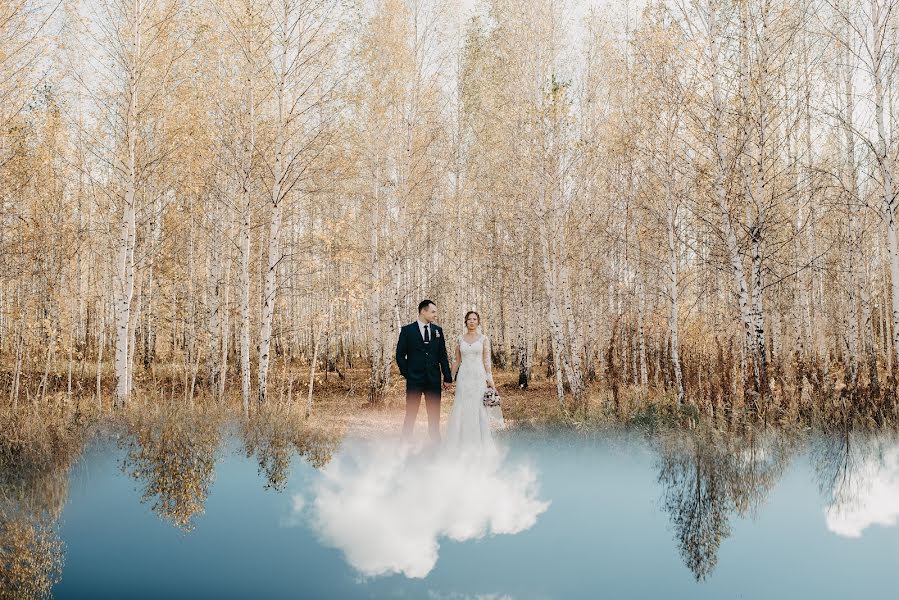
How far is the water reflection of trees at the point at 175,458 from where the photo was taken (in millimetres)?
5949

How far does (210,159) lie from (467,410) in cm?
892

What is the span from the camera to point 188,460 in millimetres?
7297

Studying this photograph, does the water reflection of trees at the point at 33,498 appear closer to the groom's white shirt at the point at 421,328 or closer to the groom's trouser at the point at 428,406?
the groom's trouser at the point at 428,406

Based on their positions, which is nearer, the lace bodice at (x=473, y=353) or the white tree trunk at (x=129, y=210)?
the lace bodice at (x=473, y=353)

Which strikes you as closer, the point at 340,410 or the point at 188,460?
the point at 188,460

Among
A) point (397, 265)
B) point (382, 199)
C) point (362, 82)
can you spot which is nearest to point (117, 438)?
point (397, 265)

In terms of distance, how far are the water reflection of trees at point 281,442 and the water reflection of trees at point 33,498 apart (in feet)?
6.50

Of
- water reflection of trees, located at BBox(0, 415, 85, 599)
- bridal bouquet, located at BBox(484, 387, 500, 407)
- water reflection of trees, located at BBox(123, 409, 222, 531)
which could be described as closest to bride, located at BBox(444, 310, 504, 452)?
bridal bouquet, located at BBox(484, 387, 500, 407)

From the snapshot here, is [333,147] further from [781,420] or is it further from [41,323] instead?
[781,420]

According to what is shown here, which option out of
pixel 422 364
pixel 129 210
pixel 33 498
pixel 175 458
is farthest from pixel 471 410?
pixel 129 210

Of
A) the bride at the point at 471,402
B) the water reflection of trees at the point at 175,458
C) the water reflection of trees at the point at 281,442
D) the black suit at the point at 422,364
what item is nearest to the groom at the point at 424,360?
the black suit at the point at 422,364

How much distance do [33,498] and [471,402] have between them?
4760mm

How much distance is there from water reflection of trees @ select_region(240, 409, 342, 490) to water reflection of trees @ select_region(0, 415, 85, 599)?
198cm

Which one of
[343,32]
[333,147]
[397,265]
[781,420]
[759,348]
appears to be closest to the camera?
[781,420]
